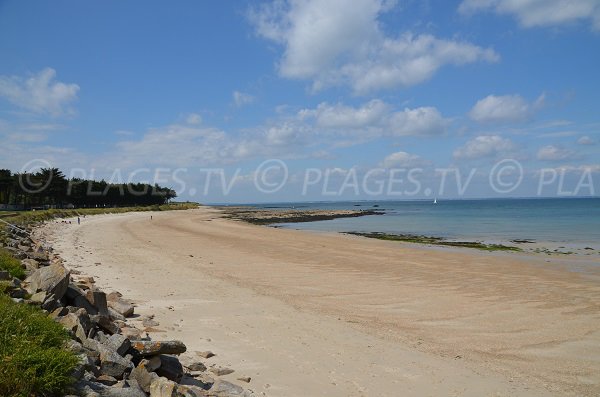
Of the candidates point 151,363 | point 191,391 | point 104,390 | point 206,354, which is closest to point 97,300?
point 206,354

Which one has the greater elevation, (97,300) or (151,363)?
(97,300)

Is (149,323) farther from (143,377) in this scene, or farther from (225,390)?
(143,377)

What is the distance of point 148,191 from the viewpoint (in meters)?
140

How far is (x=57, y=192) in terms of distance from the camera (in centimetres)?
8312

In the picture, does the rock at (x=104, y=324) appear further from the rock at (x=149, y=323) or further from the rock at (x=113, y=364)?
the rock at (x=113, y=364)

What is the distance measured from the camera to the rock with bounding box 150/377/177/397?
15.0 ft

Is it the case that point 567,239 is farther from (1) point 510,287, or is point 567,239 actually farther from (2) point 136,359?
(2) point 136,359

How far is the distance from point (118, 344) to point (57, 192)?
9007 cm

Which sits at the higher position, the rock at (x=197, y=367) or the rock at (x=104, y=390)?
the rock at (x=104, y=390)

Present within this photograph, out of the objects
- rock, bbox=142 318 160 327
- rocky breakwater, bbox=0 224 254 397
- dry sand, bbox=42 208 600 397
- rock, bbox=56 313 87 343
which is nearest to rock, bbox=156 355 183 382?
rocky breakwater, bbox=0 224 254 397

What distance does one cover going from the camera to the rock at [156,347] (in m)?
5.85

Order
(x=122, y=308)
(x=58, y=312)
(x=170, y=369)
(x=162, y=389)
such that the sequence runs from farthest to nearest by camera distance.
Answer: (x=122, y=308) < (x=58, y=312) < (x=170, y=369) < (x=162, y=389)

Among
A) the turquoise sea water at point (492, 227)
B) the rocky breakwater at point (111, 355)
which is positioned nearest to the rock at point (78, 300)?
the rocky breakwater at point (111, 355)

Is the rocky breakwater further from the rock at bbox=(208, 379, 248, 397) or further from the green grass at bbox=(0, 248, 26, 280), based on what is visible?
the green grass at bbox=(0, 248, 26, 280)
